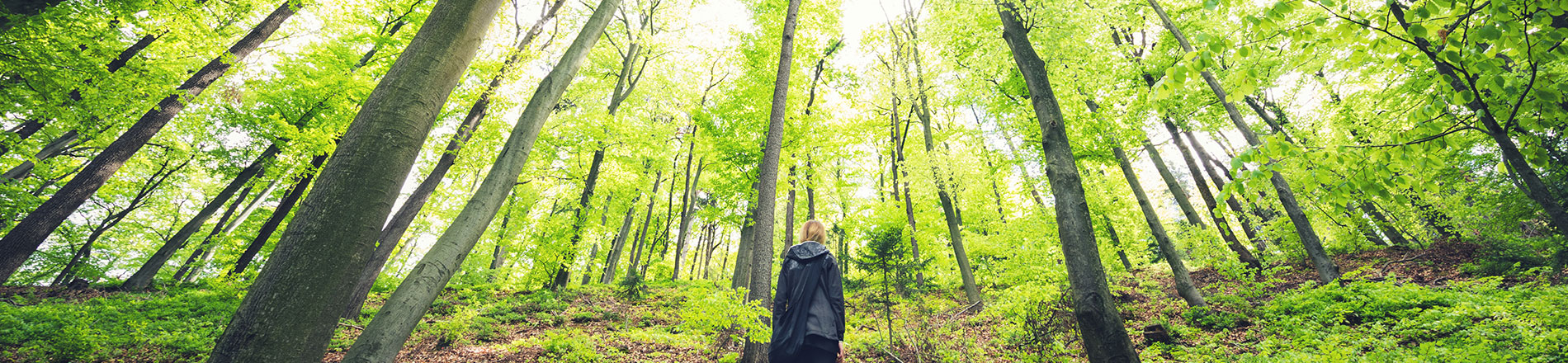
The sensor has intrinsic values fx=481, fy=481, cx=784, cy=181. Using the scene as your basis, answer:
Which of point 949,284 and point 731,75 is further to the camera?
point 731,75

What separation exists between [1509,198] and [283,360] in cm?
1346

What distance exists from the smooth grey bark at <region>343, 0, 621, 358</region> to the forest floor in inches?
80.9

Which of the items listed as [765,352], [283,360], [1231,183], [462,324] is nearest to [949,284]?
[765,352]

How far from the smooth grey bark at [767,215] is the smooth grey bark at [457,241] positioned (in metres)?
2.63

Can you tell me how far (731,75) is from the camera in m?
17.3

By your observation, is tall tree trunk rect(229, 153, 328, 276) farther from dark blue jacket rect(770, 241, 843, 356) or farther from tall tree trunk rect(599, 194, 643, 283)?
dark blue jacket rect(770, 241, 843, 356)

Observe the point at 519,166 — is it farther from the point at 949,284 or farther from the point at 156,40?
the point at 949,284

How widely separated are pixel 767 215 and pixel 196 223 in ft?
50.4

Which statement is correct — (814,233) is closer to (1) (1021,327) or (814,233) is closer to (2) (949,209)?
(1) (1021,327)

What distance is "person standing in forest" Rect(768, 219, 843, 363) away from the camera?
3.61m

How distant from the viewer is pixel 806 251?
3.97 meters

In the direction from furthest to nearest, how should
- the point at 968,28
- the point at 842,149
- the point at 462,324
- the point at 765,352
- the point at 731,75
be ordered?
the point at 731,75 → the point at 842,149 → the point at 968,28 → the point at 462,324 → the point at 765,352

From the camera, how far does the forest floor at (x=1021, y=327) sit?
476cm

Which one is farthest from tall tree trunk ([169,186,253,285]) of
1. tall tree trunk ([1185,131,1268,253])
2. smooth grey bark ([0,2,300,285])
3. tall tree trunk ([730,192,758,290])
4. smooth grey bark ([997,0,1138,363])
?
tall tree trunk ([1185,131,1268,253])
